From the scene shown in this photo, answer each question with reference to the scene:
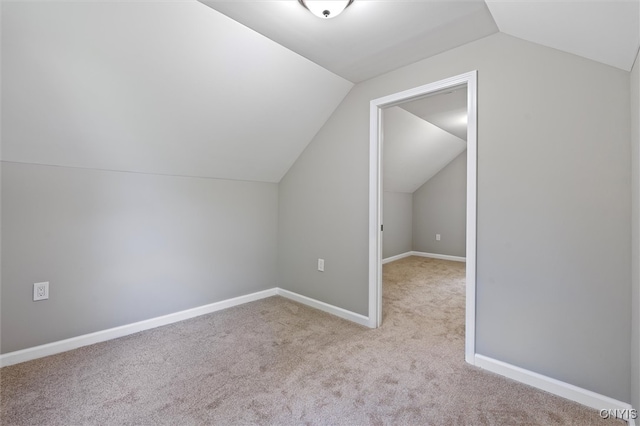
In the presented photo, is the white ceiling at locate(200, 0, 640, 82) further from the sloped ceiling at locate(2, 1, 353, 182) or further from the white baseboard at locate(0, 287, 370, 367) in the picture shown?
the white baseboard at locate(0, 287, 370, 367)

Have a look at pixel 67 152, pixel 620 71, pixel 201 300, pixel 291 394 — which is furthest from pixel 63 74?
pixel 620 71

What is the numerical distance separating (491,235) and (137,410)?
2228mm

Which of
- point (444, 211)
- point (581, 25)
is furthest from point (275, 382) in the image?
point (444, 211)

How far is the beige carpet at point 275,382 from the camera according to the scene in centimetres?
145

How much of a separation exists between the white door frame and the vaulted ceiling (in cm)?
25

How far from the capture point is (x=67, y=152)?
6.45 ft

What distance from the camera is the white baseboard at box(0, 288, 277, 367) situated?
1.88 meters

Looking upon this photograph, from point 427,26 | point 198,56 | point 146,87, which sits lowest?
point 146,87

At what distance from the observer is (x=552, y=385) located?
163 centimetres

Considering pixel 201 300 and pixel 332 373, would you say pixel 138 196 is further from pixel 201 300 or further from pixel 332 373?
pixel 332 373

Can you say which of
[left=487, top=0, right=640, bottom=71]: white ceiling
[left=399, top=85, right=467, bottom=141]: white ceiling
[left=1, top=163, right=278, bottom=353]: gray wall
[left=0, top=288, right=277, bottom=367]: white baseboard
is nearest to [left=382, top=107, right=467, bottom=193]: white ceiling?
[left=399, top=85, right=467, bottom=141]: white ceiling

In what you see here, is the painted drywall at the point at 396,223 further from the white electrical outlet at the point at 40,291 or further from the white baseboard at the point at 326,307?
the white electrical outlet at the point at 40,291

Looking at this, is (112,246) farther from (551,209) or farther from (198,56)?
(551,209)

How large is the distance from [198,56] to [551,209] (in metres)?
2.32
